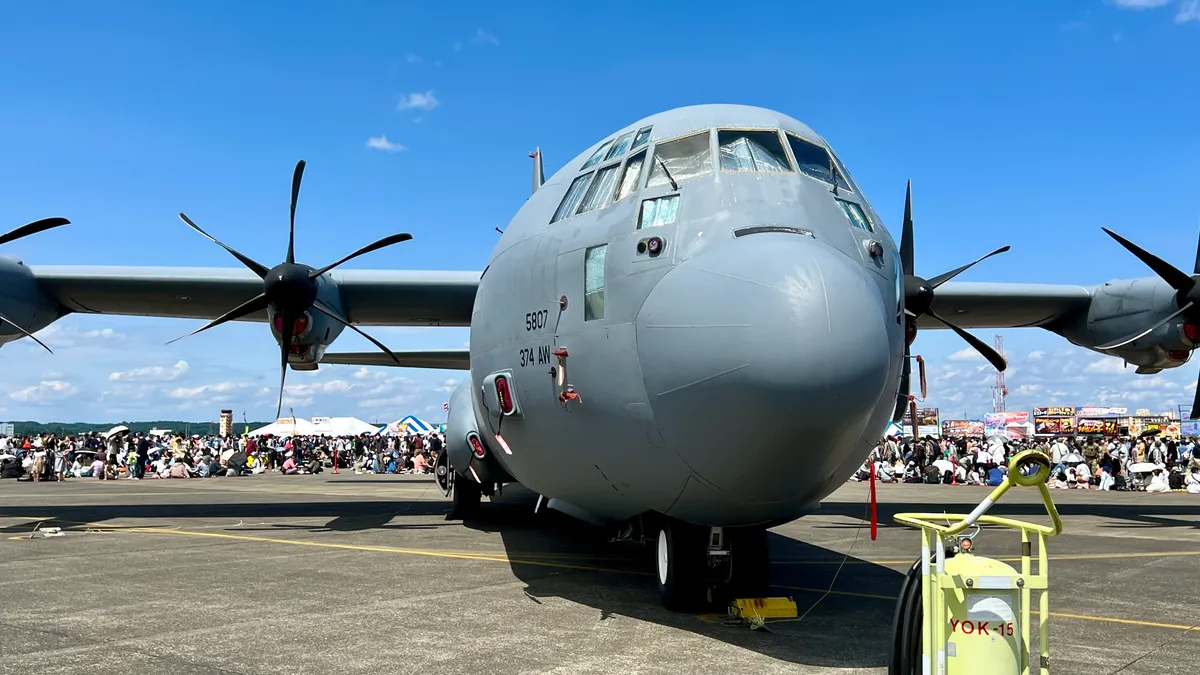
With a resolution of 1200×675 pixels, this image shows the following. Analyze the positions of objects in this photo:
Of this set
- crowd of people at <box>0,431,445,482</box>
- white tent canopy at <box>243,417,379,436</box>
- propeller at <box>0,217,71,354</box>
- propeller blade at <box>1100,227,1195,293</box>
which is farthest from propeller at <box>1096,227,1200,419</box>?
white tent canopy at <box>243,417,379,436</box>

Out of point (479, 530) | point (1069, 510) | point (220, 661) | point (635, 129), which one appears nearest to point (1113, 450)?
point (1069, 510)

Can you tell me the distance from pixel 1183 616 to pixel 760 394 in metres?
5.09

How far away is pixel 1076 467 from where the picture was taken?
1160 inches

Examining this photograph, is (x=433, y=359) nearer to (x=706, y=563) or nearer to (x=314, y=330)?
(x=314, y=330)

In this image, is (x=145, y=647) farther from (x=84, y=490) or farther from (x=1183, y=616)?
(x=84, y=490)

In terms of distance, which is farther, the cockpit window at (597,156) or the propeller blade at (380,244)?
the propeller blade at (380,244)

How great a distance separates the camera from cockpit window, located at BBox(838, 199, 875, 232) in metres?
6.49

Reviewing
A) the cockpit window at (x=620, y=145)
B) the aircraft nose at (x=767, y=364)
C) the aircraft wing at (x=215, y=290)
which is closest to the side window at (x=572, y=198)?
the cockpit window at (x=620, y=145)

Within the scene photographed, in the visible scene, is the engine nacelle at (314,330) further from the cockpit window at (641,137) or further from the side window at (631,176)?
the side window at (631,176)

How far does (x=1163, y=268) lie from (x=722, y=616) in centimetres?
1228

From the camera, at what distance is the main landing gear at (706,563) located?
6777 mm

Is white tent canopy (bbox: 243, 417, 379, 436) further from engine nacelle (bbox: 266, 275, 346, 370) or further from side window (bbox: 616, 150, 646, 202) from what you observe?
side window (bbox: 616, 150, 646, 202)

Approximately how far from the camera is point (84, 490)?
25172 millimetres

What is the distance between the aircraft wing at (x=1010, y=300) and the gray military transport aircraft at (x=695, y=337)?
8253 millimetres
